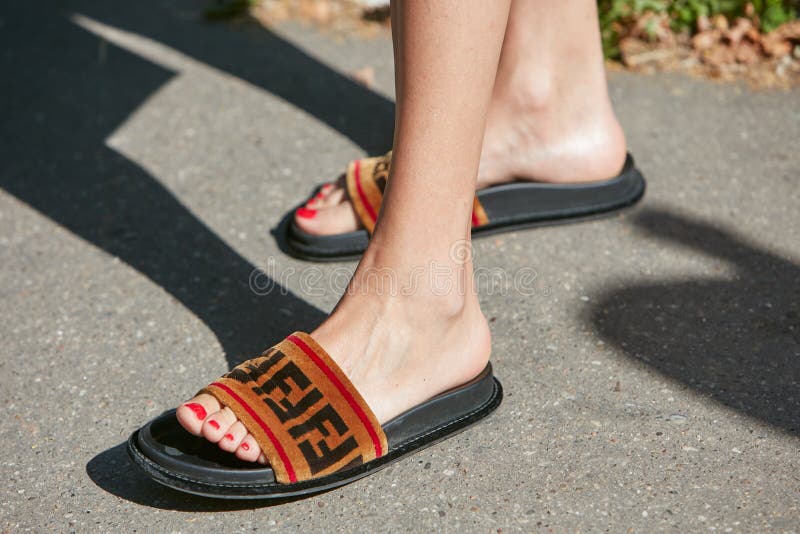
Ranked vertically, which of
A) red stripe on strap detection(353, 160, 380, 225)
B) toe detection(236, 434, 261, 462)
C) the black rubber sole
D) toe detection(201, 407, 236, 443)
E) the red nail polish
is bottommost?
the black rubber sole

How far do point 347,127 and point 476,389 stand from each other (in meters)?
1.30

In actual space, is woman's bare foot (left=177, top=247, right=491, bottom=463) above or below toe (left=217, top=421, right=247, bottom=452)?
above

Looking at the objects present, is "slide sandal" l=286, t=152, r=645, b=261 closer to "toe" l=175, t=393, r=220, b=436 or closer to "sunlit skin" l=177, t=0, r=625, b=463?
"sunlit skin" l=177, t=0, r=625, b=463

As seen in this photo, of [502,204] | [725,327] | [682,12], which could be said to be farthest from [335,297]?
[682,12]

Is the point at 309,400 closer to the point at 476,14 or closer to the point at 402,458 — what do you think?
the point at 402,458

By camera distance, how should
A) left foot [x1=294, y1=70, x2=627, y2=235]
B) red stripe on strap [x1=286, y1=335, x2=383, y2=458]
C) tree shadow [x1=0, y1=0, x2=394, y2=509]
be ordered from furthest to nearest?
left foot [x1=294, y1=70, x2=627, y2=235] → tree shadow [x1=0, y1=0, x2=394, y2=509] → red stripe on strap [x1=286, y1=335, x2=383, y2=458]

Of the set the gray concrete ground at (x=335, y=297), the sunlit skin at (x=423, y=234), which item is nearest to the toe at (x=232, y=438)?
the sunlit skin at (x=423, y=234)

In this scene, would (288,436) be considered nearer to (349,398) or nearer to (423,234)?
(349,398)

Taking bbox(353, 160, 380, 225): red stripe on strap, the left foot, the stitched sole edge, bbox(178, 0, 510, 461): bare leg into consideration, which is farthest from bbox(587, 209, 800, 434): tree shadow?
bbox(353, 160, 380, 225): red stripe on strap

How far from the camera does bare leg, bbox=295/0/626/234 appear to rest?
77.1 inches

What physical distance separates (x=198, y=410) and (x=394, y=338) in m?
0.33

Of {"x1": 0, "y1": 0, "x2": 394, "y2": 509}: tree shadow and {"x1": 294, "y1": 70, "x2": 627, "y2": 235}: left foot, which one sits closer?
{"x1": 0, "y1": 0, "x2": 394, "y2": 509}: tree shadow

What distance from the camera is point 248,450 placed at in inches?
52.6

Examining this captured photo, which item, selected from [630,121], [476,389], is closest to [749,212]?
[630,121]
